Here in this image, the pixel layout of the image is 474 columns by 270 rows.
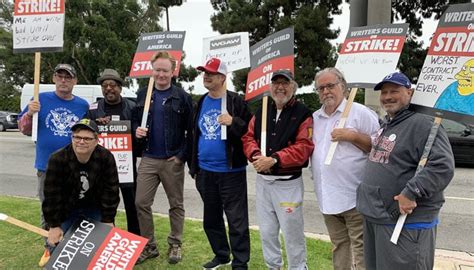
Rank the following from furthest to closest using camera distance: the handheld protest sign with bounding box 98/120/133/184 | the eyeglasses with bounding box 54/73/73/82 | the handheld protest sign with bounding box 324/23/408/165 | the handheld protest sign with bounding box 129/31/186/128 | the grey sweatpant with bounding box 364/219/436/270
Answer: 1. the handheld protest sign with bounding box 129/31/186/128
2. the handheld protest sign with bounding box 98/120/133/184
3. the eyeglasses with bounding box 54/73/73/82
4. the handheld protest sign with bounding box 324/23/408/165
5. the grey sweatpant with bounding box 364/219/436/270

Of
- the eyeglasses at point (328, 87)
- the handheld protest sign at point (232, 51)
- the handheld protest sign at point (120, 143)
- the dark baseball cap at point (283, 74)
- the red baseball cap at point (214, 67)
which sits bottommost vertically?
the handheld protest sign at point (120, 143)

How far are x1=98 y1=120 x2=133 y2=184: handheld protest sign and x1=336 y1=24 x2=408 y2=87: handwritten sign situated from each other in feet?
7.15

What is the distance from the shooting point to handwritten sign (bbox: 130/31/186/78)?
4715mm

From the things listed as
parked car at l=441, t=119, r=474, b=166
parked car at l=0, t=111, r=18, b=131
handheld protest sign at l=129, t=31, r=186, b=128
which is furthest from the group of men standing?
parked car at l=0, t=111, r=18, b=131

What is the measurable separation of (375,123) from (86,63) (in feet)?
92.3

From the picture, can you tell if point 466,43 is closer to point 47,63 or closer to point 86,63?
point 86,63

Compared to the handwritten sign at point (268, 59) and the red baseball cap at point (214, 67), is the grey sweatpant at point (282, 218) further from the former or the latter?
the red baseball cap at point (214, 67)

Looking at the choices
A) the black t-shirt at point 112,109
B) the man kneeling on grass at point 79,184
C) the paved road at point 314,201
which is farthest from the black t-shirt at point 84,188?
the paved road at point 314,201

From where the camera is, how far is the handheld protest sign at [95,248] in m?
3.29

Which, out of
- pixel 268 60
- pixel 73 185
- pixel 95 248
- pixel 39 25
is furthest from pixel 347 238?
pixel 39 25

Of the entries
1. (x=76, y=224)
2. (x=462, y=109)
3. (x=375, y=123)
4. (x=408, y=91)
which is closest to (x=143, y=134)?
(x=76, y=224)

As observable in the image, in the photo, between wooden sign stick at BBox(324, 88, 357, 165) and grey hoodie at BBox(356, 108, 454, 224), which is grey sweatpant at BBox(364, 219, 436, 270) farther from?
wooden sign stick at BBox(324, 88, 357, 165)

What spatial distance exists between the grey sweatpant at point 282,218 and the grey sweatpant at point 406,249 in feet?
Answer: 2.80

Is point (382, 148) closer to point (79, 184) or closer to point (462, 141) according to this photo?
point (79, 184)
